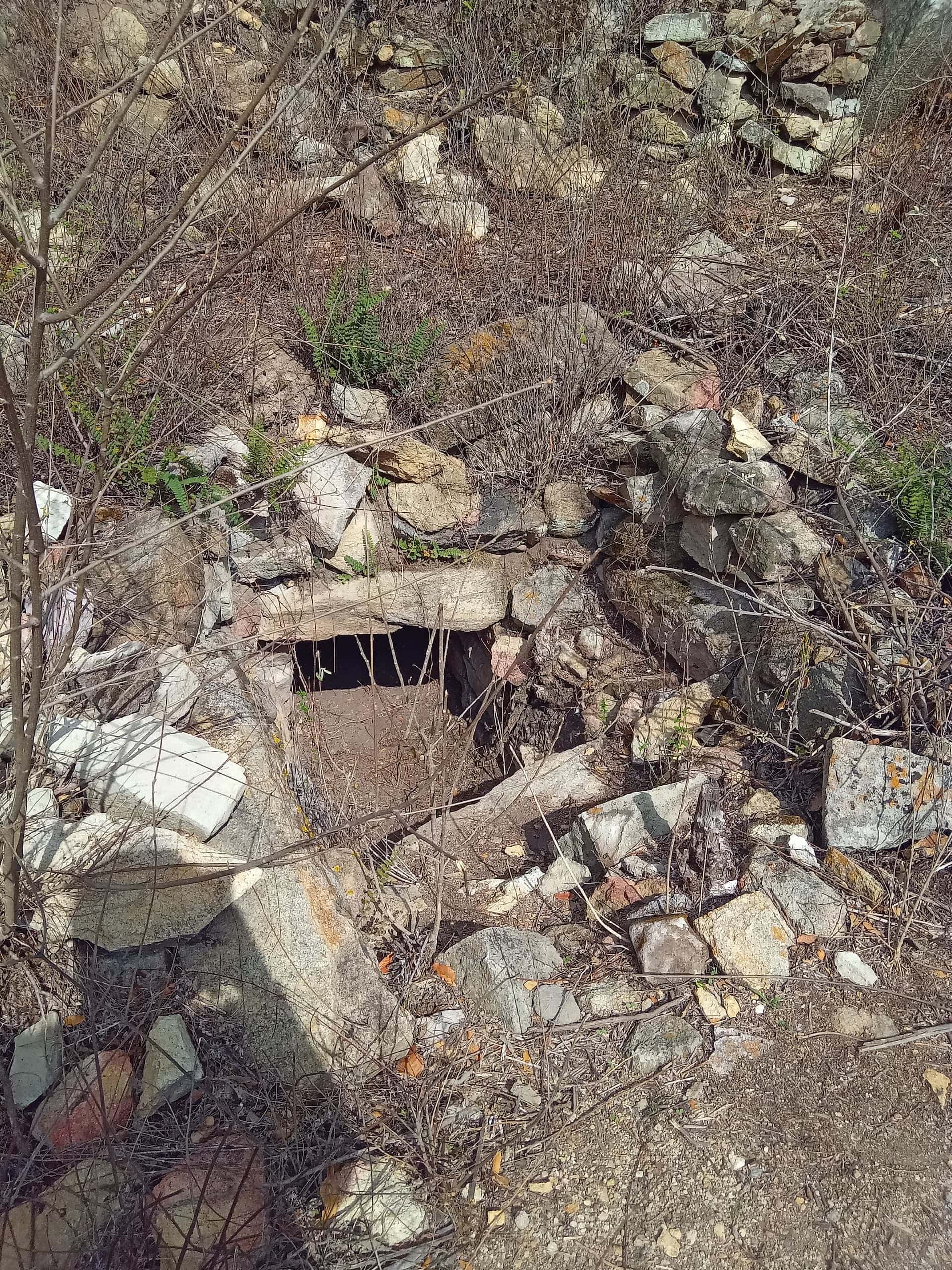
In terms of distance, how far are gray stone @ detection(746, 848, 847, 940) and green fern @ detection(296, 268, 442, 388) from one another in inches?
113

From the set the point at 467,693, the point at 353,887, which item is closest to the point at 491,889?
the point at 353,887

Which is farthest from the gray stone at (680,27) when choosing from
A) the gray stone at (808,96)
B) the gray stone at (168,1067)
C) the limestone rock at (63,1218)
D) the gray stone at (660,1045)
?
the limestone rock at (63,1218)

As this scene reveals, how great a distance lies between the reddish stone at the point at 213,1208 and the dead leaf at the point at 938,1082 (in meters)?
1.78

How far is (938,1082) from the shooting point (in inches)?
89.4

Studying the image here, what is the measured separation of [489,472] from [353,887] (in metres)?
2.35

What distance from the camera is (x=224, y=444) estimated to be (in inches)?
155

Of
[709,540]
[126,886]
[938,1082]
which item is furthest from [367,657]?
[938,1082]

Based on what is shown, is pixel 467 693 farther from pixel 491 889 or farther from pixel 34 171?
pixel 34 171

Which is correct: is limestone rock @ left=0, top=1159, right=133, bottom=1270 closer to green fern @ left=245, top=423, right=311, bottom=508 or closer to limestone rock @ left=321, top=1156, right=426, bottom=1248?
limestone rock @ left=321, top=1156, right=426, bottom=1248

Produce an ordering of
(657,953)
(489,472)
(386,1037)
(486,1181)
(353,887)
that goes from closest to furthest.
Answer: (486,1181) → (386,1037) → (657,953) → (353,887) → (489,472)

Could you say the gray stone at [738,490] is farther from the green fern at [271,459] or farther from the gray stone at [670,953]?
the gray stone at [670,953]

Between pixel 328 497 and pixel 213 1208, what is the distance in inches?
116

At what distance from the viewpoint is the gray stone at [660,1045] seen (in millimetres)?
2340

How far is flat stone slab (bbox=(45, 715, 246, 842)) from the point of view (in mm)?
2578
